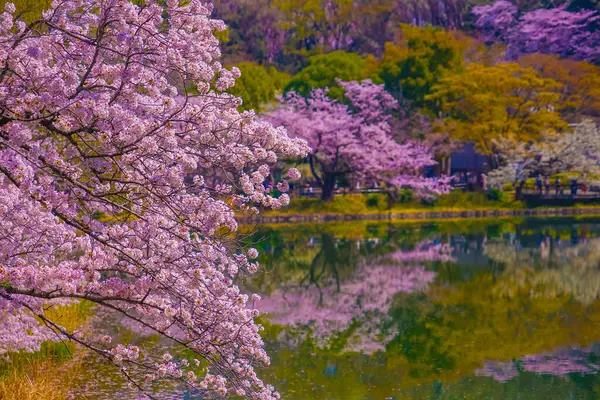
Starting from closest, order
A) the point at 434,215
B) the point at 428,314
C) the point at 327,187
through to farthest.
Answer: the point at 428,314 < the point at 434,215 < the point at 327,187

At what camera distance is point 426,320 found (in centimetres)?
1927

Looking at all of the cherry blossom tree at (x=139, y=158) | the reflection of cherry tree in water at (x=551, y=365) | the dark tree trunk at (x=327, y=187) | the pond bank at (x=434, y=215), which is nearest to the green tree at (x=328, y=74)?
the dark tree trunk at (x=327, y=187)

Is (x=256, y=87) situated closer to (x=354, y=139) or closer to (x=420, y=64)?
(x=354, y=139)

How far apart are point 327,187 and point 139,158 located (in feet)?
130

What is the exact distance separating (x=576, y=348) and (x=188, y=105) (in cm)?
1156

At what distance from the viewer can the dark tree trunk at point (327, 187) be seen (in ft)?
153

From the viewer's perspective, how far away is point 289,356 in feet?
51.6

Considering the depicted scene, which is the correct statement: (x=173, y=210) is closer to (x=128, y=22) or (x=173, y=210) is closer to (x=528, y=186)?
(x=128, y=22)

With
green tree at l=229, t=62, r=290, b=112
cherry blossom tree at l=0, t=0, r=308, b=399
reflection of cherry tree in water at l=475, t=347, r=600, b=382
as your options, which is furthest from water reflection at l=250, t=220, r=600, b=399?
green tree at l=229, t=62, r=290, b=112

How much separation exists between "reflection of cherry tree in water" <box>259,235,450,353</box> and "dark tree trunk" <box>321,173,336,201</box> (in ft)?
46.5

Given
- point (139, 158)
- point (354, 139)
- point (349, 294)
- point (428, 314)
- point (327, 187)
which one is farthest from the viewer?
point (354, 139)

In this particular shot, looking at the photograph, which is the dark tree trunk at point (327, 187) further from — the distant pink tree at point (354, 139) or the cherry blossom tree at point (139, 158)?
the cherry blossom tree at point (139, 158)

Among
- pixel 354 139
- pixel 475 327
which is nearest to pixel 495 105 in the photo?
pixel 354 139

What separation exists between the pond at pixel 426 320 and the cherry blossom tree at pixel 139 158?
731 millimetres
